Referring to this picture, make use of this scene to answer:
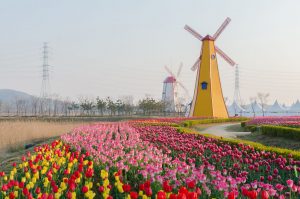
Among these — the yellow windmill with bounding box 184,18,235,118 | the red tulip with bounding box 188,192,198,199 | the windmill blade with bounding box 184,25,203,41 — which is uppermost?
the windmill blade with bounding box 184,25,203,41

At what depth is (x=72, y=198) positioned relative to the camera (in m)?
4.89

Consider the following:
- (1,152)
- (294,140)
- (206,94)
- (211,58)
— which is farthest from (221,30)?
(1,152)

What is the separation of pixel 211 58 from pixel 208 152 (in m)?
30.7

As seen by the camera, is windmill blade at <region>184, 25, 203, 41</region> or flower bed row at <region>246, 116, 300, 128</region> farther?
windmill blade at <region>184, 25, 203, 41</region>

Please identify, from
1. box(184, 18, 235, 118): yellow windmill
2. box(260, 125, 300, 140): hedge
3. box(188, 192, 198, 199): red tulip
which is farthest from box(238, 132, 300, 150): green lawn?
box(184, 18, 235, 118): yellow windmill

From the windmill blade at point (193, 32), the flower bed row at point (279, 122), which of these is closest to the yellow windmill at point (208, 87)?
the windmill blade at point (193, 32)

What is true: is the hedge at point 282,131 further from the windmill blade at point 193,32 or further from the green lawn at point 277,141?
the windmill blade at point 193,32

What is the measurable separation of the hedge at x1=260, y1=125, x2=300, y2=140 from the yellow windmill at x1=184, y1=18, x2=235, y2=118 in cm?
1680

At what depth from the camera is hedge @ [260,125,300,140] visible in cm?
1868

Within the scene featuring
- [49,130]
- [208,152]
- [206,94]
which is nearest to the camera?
[208,152]

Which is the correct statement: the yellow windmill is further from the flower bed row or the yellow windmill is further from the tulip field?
the tulip field

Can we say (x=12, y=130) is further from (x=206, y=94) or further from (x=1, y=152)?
(x=206, y=94)

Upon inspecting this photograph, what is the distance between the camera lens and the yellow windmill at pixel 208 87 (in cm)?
4062

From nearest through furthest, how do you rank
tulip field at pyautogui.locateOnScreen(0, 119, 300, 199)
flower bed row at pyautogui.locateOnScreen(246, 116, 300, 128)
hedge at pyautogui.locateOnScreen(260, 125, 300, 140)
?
tulip field at pyautogui.locateOnScreen(0, 119, 300, 199)
hedge at pyautogui.locateOnScreen(260, 125, 300, 140)
flower bed row at pyautogui.locateOnScreen(246, 116, 300, 128)
